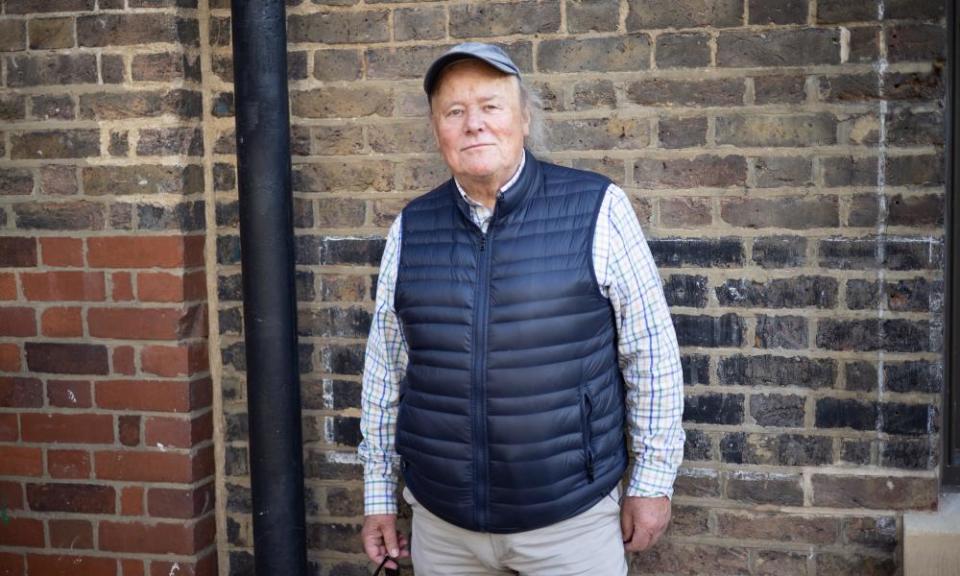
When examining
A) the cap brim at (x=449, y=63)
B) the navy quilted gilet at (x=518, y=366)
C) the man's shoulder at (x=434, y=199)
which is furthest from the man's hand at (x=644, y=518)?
the cap brim at (x=449, y=63)

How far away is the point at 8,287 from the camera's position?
137 inches

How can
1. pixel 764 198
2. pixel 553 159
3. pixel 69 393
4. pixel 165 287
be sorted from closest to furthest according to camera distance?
1. pixel 764 198
2. pixel 553 159
3. pixel 165 287
4. pixel 69 393

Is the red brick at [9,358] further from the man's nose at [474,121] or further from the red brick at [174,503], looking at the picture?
the man's nose at [474,121]

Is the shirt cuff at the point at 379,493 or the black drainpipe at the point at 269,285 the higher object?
the black drainpipe at the point at 269,285

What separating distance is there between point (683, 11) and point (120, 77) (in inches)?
65.3

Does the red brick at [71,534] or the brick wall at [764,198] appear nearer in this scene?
the brick wall at [764,198]

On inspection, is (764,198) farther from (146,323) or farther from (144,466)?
(144,466)

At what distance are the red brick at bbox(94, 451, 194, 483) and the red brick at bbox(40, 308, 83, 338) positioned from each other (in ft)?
1.27

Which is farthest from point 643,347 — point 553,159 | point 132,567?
point 132,567

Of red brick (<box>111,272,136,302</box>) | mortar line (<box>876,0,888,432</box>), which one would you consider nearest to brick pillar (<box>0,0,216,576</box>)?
red brick (<box>111,272,136,302</box>)

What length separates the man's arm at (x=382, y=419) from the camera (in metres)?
3.02

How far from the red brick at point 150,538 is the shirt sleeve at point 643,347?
1.41 m

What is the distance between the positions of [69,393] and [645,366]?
1.81 m

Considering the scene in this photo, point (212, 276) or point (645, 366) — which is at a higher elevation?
point (212, 276)
